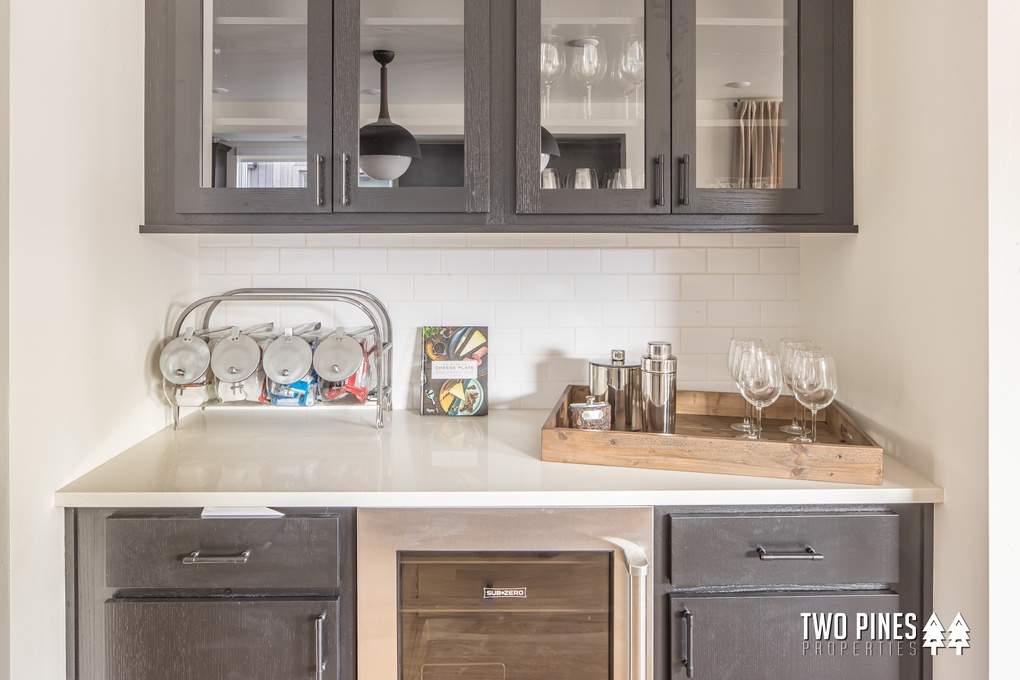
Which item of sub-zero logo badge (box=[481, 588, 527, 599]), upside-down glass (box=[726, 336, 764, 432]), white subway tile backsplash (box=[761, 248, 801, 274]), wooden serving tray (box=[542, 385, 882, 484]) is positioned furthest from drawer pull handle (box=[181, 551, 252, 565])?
white subway tile backsplash (box=[761, 248, 801, 274])

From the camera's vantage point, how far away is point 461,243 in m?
1.92

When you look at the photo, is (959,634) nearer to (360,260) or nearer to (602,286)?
(602,286)

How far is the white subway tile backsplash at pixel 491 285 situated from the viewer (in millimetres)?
1943

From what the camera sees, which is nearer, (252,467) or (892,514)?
(892,514)

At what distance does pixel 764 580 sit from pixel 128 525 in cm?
121

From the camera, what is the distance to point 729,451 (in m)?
1.35

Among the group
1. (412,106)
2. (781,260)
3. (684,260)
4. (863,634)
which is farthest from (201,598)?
(781,260)

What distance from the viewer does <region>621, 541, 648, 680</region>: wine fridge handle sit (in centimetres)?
122

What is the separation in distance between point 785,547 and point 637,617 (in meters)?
0.31

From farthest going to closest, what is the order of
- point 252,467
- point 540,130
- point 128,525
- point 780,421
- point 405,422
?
point 405,422 → point 780,421 → point 540,130 → point 252,467 → point 128,525

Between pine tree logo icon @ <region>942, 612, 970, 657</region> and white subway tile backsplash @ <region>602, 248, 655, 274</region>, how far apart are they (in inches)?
43.9
